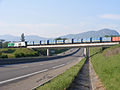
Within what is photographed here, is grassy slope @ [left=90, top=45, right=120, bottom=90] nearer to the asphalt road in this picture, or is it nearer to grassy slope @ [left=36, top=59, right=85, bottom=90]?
grassy slope @ [left=36, top=59, right=85, bottom=90]

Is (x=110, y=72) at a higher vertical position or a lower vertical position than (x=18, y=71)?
higher

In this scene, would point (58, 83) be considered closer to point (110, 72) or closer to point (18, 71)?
point (110, 72)

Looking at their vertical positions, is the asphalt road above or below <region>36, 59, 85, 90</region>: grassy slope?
below

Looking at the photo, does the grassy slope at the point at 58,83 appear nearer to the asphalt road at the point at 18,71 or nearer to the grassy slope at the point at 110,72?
the grassy slope at the point at 110,72

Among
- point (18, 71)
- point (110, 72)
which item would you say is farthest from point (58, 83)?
point (18, 71)

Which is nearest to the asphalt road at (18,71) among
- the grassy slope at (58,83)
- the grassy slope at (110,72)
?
the grassy slope at (58,83)

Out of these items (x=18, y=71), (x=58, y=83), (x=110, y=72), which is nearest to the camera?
(x=58, y=83)

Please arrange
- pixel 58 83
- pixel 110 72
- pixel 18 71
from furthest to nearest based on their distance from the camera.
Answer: pixel 18 71 → pixel 110 72 → pixel 58 83

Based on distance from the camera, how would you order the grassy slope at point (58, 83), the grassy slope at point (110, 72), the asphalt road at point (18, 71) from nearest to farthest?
the grassy slope at point (58, 83), the grassy slope at point (110, 72), the asphalt road at point (18, 71)

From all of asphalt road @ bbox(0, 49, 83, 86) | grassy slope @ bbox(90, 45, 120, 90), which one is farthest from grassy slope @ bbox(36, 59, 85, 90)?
asphalt road @ bbox(0, 49, 83, 86)

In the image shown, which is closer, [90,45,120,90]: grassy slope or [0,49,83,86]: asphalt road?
[90,45,120,90]: grassy slope

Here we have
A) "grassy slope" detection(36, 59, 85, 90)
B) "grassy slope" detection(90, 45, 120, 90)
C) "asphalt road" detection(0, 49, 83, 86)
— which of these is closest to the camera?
"grassy slope" detection(36, 59, 85, 90)

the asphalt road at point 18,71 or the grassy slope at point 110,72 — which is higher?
the grassy slope at point 110,72

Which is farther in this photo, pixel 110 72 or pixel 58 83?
pixel 110 72
